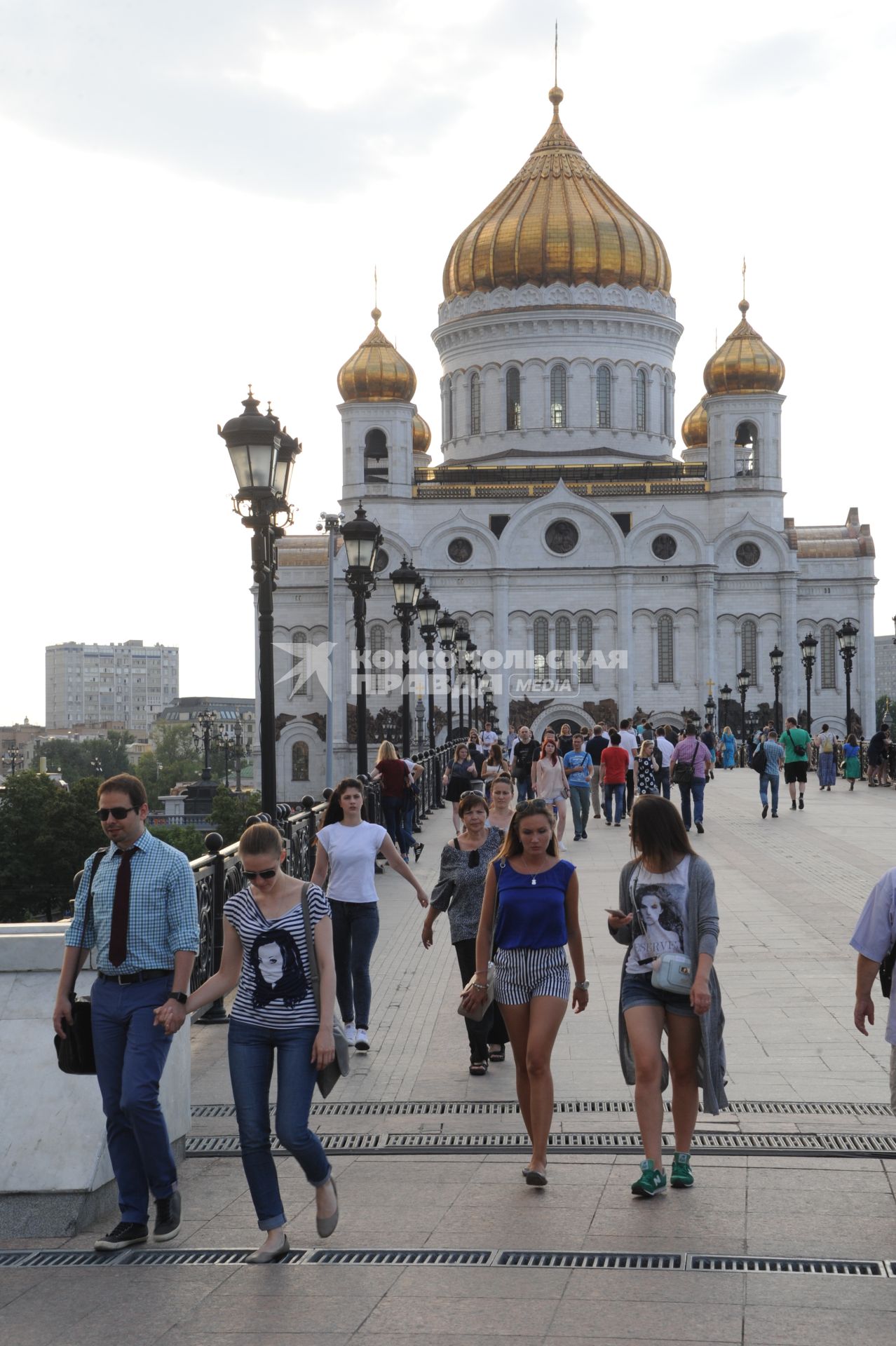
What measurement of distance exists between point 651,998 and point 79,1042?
2355 millimetres

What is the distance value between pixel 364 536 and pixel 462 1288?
47.0 feet

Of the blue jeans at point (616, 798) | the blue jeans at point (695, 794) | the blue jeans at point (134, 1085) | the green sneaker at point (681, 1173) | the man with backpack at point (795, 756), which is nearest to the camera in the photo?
the blue jeans at point (134, 1085)

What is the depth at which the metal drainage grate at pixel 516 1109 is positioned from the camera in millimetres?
7898

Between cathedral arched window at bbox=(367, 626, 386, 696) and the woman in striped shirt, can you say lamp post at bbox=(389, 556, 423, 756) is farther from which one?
cathedral arched window at bbox=(367, 626, 386, 696)

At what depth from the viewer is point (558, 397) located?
71125mm

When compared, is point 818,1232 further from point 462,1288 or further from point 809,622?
point 809,622

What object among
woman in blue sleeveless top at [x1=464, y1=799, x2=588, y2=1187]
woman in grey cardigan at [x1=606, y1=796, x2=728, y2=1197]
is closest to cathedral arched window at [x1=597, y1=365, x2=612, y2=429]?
woman in blue sleeveless top at [x1=464, y1=799, x2=588, y2=1187]

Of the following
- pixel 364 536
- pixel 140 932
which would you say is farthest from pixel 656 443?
pixel 140 932

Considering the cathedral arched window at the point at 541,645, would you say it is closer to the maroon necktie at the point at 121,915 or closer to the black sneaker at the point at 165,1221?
the maroon necktie at the point at 121,915

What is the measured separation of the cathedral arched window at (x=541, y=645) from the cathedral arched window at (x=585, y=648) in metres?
1.40

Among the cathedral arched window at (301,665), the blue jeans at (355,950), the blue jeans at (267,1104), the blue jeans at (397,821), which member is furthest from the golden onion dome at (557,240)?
the blue jeans at (267,1104)

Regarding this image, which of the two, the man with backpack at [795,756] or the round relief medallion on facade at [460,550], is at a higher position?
the round relief medallion on facade at [460,550]

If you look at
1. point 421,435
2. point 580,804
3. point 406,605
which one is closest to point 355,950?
point 580,804

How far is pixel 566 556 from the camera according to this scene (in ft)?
222
